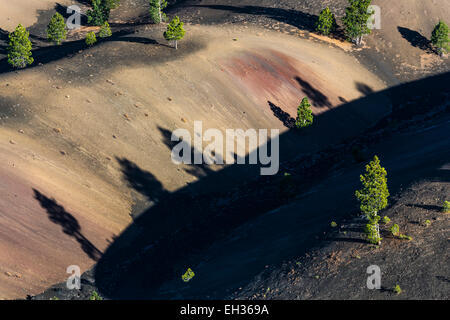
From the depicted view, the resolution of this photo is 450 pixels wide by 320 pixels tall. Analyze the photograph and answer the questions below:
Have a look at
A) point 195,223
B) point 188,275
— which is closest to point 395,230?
point 188,275

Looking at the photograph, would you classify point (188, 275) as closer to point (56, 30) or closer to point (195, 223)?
point (195, 223)

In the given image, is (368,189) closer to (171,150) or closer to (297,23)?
(171,150)

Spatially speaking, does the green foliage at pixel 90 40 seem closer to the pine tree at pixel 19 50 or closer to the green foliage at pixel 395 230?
→ the pine tree at pixel 19 50

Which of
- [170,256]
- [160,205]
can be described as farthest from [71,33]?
[170,256]

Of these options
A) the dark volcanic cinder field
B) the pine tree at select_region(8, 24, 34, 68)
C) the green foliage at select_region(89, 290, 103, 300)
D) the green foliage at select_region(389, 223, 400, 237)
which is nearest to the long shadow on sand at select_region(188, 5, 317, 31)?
the dark volcanic cinder field

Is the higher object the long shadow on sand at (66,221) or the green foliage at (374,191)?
the green foliage at (374,191)

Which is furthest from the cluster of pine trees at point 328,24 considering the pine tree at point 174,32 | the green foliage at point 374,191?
the green foliage at point 374,191
